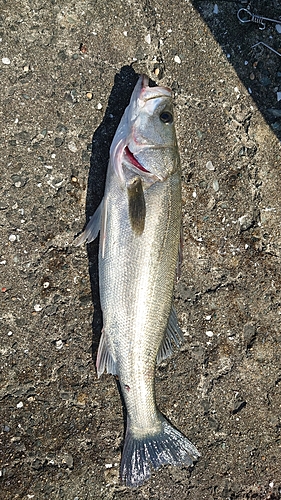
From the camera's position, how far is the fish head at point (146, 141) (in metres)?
3.18

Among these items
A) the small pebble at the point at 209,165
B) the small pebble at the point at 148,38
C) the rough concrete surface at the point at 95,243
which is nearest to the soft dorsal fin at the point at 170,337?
the rough concrete surface at the point at 95,243

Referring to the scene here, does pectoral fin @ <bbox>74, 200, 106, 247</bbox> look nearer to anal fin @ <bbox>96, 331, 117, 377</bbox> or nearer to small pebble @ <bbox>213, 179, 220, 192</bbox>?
anal fin @ <bbox>96, 331, 117, 377</bbox>

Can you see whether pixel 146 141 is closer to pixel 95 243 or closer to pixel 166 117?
pixel 166 117

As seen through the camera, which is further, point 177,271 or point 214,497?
point 214,497

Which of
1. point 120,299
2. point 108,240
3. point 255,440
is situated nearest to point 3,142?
point 108,240

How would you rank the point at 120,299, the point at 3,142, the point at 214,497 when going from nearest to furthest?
the point at 120,299 < the point at 3,142 < the point at 214,497

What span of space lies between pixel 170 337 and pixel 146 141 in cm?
153

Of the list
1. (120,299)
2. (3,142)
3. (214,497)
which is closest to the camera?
(120,299)

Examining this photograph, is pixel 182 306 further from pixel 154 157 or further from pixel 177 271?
pixel 154 157

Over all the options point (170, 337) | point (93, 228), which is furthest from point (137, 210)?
point (170, 337)

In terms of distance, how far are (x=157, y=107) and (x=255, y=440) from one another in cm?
294

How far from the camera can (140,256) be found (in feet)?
10.2

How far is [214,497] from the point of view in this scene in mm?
3633

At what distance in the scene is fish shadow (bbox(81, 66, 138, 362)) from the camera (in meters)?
3.52
